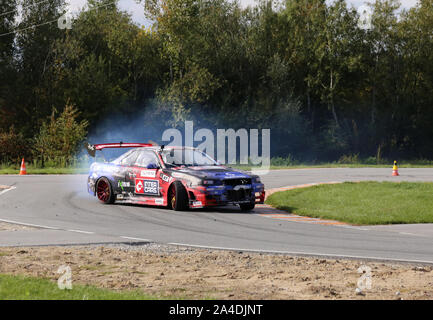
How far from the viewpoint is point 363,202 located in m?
18.9

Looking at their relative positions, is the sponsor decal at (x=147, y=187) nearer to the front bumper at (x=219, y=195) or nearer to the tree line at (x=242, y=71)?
the front bumper at (x=219, y=195)

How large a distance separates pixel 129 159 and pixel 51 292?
11399mm

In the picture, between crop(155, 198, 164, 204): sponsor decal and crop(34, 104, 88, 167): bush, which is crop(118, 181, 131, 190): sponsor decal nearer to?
crop(155, 198, 164, 204): sponsor decal

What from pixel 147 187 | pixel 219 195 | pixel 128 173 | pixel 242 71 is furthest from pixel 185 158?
pixel 242 71

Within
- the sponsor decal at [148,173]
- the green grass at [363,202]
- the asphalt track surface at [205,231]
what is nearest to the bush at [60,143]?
the green grass at [363,202]

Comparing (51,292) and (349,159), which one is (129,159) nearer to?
(51,292)

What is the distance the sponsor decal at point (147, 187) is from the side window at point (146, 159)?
397 mm

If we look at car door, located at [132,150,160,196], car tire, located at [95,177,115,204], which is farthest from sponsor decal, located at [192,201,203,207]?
car tire, located at [95,177,115,204]

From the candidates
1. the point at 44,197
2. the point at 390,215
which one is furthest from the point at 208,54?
the point at 390,215

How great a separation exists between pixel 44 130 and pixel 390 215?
95.3 ft

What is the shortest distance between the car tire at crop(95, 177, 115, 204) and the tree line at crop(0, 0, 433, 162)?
31799mm

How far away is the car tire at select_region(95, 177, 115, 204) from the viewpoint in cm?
1902
